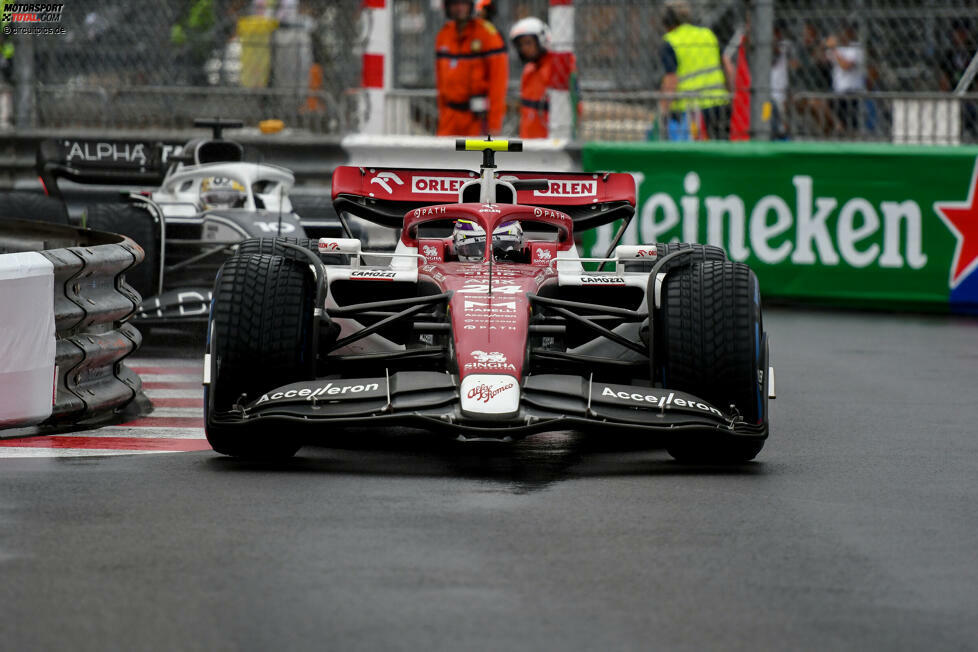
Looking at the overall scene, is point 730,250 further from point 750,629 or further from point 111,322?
point 750,629

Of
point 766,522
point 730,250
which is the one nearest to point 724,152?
point 730,250

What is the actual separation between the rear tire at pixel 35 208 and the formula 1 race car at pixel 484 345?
5.02 meters

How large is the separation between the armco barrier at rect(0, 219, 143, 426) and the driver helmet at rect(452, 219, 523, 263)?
5.41 feet

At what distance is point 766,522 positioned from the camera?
19.0 feet

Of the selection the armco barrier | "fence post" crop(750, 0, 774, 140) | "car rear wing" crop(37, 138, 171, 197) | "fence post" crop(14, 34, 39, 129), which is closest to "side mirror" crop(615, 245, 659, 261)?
the armco barrier

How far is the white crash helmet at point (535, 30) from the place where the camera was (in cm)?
1523

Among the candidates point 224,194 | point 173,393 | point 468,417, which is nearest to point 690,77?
point 224,194

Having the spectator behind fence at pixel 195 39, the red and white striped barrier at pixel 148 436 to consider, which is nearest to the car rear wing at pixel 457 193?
the red and white striped barrier at pixel 148 436

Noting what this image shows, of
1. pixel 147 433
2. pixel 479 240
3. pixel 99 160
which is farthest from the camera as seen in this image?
pixel 99 160

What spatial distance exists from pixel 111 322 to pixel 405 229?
148 cm

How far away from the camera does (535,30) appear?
15258 mm

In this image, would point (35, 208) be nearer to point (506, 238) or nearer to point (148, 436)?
point (148, 436)

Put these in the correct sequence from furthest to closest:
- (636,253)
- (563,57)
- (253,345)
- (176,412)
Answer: (563,57) → (176,412) → (636,253) → (253,345)

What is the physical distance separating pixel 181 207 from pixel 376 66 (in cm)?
408
